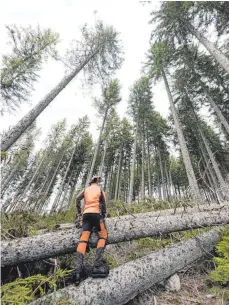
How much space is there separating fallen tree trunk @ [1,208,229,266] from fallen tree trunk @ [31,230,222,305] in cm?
43

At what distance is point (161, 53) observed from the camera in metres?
14.2

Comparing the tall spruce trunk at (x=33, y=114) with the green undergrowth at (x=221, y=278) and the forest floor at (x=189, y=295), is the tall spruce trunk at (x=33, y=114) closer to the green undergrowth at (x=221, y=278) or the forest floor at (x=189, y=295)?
the forest floor at (x=189, y=295)

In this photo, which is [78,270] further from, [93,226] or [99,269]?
[93,226]

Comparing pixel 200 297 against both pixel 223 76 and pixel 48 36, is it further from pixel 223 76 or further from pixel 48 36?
pixel 223 76

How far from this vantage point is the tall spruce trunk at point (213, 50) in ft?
31.6

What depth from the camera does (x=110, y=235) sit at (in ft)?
13.2

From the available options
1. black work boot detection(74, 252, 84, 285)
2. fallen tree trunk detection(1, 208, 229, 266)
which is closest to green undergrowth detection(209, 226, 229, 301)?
fallen tree trunk detection(1, 208, 229, 266)

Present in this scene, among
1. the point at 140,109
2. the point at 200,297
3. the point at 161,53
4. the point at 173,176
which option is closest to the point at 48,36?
the point at 161,53

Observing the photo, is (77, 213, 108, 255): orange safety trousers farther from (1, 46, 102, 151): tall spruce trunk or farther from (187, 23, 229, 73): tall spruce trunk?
(187, 23, 229, 73): tall spruce trunk

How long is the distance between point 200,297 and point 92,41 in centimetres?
1440

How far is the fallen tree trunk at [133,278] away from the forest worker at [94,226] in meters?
0.18

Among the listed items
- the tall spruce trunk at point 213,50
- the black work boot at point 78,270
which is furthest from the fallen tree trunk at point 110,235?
the tall spruce trunk at point 213,50

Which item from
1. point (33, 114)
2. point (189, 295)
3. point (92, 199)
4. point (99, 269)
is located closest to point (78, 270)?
point (99, 269)

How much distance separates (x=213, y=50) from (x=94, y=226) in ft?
35.7
